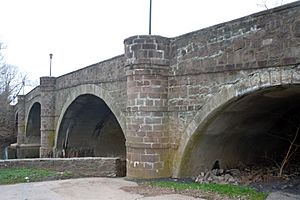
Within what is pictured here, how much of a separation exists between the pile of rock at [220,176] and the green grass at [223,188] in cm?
44

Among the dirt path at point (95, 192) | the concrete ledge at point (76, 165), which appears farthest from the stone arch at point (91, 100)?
the dirt path at point (95, 192)

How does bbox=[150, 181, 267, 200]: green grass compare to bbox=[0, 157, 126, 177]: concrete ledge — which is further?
bbox=[0, 157, 126, 177]: concrete ledge

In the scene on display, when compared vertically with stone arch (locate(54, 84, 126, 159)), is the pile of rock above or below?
below

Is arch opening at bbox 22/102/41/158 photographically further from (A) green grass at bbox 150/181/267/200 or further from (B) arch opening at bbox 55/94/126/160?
(A) green grass at bbox 150/181/267/200

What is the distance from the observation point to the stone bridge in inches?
264

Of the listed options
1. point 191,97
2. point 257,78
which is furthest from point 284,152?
point 257,78

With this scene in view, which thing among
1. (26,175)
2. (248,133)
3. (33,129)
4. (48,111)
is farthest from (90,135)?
(33,129)

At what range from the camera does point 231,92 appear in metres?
7.30

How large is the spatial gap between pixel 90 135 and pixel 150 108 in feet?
35.5

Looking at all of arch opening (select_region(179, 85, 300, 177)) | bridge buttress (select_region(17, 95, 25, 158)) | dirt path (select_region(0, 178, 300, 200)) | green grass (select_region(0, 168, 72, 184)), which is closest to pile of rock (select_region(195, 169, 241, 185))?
arch opening (select_region(179, 85, 300, 177))

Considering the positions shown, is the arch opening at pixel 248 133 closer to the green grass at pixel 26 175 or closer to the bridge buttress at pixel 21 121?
the green grass at pixel 26 175

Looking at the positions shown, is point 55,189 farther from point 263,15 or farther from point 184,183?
point 263,15

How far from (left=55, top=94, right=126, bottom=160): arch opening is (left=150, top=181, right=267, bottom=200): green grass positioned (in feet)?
33.1

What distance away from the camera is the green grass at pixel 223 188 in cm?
680
